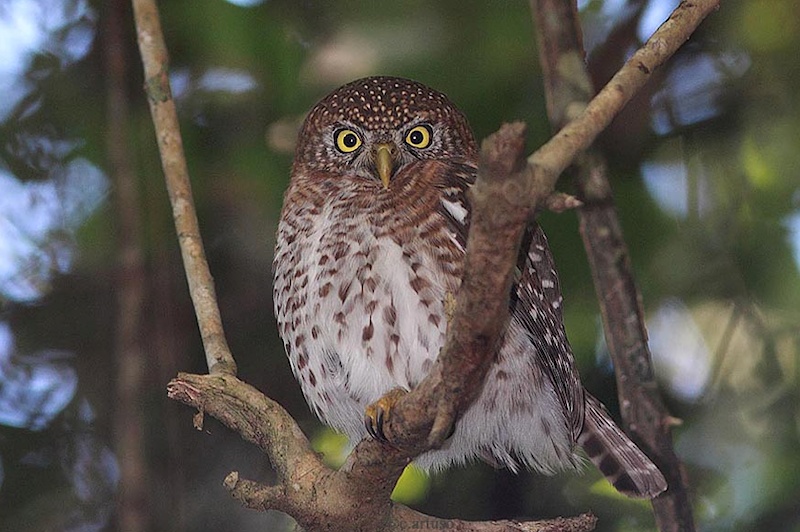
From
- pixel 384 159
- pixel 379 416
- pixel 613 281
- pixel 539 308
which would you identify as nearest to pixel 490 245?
pixel 379 416

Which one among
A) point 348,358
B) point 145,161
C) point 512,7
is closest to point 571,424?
point 348,358

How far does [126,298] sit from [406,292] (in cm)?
141

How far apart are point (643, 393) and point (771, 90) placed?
1.48 meters

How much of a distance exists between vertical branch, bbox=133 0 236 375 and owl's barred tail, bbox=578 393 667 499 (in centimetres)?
114

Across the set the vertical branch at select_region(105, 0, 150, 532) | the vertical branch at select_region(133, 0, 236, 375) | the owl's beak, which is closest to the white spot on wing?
the owl's beak

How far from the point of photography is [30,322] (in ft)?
13.7

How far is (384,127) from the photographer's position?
128 inches

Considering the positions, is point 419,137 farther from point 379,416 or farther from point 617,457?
point 379,416

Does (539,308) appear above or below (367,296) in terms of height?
below

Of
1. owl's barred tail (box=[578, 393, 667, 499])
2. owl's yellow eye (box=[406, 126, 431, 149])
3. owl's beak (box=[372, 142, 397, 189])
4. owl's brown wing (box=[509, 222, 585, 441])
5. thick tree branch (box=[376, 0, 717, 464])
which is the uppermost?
owl's yellow eye (box=[406, 126, 431, 149])

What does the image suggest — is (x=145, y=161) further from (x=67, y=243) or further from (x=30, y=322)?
(x=30, y=322)

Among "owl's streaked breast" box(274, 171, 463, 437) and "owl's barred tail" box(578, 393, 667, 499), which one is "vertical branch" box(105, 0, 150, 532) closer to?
"owl's streaked breast" box(274, 171, 463, 437)

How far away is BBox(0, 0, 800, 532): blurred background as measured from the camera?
379 centimetres

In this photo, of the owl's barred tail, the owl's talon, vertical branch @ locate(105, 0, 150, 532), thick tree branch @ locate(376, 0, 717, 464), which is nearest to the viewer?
thick tree branch @ locate(376, 0, 717, 464)
